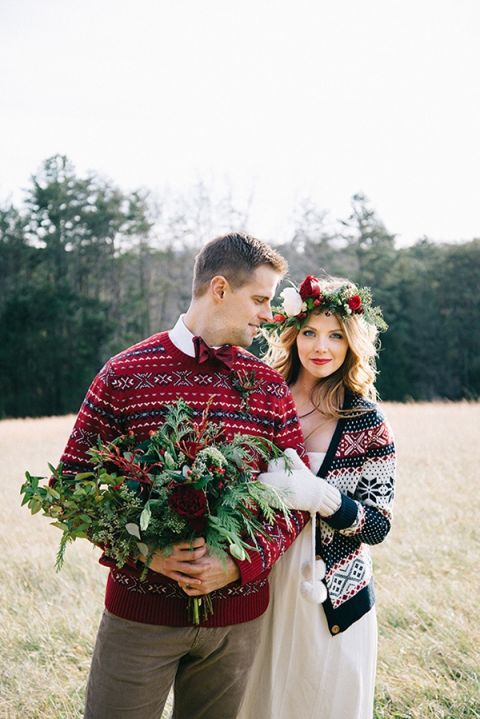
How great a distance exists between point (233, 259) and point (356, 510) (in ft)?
3.60

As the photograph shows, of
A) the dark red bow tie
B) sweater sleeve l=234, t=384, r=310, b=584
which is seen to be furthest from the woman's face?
the dark red bow tie

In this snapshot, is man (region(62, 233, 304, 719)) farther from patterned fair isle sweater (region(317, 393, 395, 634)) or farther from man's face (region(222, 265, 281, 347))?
patterned fair isle sweater (region(317, 393, 395, 634))

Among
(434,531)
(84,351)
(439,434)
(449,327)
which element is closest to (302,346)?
(434,531)

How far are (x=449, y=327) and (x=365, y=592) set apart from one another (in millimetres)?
28669

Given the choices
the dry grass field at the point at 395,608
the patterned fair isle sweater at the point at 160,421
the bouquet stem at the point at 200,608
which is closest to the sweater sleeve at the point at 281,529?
the patterned fair isle sweater at the point at 160,421

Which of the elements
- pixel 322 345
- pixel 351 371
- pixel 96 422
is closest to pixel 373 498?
pixel 351 371

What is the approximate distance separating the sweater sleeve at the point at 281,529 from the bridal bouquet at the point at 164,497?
0.29ft

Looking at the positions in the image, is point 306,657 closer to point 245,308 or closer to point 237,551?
point 237,551

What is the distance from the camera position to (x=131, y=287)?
100ft

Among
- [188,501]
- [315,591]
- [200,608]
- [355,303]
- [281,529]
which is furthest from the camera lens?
[355,303]

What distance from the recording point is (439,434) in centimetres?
1196

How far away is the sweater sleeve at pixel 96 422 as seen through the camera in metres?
2.54

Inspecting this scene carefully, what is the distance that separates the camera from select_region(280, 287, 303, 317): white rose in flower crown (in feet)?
10.5

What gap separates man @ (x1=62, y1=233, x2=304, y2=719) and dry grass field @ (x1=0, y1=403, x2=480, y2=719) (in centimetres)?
138
